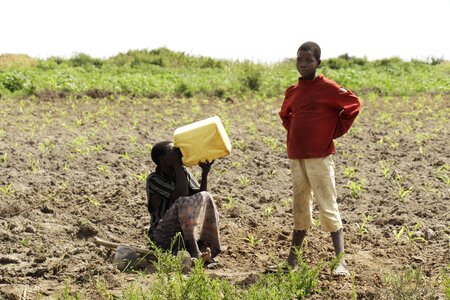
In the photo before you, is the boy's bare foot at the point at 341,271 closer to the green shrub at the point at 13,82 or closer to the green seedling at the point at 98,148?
the green seedling at the point at 98,148

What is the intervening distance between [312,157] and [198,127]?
2.61 feet

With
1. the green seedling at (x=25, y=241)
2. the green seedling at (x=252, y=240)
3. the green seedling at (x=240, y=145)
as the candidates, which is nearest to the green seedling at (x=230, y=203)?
the green seedling at (x=252, y=240)

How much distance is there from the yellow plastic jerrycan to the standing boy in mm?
485

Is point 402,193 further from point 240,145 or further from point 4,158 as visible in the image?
point 4,158

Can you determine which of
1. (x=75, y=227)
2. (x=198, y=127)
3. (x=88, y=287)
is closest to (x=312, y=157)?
(x=198, y=127)

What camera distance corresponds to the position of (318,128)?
14.9 ft

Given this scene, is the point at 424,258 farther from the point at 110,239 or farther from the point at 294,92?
the point at 110,239

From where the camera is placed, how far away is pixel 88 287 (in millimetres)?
4293

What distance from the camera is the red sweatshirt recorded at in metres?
4.51

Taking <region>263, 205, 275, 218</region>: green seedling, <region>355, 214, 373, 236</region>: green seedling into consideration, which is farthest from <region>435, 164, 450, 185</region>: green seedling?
<region>263, 205, 275, 218</region>: green seedling

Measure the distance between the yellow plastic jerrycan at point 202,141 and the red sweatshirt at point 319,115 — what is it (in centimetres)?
50

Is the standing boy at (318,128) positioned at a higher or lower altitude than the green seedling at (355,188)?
higher

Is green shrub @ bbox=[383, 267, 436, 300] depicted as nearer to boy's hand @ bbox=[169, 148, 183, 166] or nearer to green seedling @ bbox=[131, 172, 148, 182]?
boy's hand @ bbox=[169, 148, 183, 166]

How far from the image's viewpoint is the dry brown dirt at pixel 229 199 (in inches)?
184
